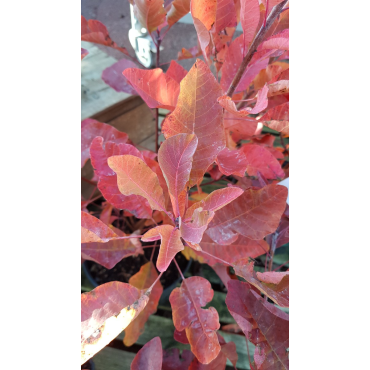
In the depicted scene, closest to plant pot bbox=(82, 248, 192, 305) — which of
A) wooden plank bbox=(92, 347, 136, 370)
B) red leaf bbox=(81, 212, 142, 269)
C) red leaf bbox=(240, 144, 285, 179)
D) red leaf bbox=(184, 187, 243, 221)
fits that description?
wooden plank bbox=(92, 347, 136, 370)

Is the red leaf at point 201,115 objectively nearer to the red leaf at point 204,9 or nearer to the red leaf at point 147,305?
the red leaf at point 204,9

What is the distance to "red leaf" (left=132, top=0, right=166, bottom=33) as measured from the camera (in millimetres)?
538

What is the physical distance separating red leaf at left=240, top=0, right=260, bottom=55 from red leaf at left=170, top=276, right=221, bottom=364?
414 mm

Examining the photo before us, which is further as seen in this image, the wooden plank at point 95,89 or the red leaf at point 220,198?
the wooden plank at point 95,89

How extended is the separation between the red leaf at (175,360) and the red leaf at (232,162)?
41 centimetres

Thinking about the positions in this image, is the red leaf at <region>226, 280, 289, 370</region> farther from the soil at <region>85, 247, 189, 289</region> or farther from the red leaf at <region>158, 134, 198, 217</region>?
the soil at <region>85, 247, 189, 289</region>

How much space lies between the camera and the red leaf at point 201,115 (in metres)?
0.37

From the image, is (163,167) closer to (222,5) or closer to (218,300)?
(222,5)

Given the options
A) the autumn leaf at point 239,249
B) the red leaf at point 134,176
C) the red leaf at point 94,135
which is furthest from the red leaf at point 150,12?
the autumn leaf at point 239,249

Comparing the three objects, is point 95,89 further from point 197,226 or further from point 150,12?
point 197,226

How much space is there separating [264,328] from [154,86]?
1.36 ft
